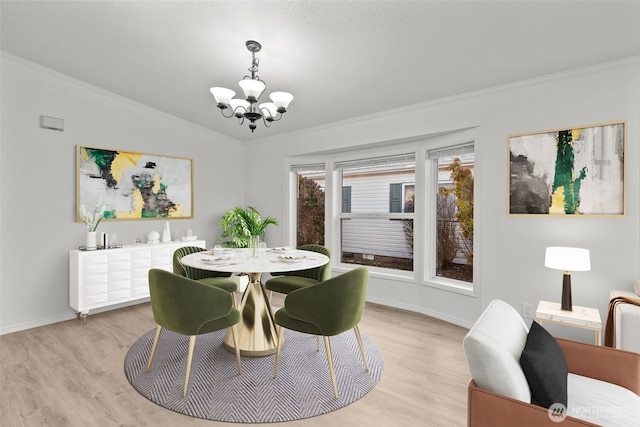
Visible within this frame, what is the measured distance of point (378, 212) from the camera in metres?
4.50

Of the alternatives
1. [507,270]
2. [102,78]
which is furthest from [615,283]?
[102,78]

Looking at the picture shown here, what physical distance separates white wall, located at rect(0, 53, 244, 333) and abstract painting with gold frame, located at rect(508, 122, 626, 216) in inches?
178

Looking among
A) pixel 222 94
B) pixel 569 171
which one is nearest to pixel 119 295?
pixel 222 94

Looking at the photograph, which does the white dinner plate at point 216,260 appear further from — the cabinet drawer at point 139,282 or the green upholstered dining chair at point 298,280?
the cabinet drawer at point 139,282

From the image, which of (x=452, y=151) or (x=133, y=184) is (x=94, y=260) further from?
(x=452, y=151)

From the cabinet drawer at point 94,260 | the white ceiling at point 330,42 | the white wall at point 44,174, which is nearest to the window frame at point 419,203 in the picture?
the white ceiling at point 330,42

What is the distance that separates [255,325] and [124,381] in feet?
3.33

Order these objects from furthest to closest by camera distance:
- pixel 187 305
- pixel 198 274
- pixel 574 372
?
pixel 198 274 → pixel 187 305 → pixel 574 372

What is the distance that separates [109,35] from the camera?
284 centimetres

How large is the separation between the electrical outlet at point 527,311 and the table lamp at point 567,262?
Result: 46 centimetres

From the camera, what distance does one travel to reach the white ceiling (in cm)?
220

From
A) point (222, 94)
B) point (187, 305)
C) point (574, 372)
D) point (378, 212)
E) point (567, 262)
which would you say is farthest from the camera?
point (378, 212)

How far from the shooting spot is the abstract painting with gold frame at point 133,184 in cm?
389

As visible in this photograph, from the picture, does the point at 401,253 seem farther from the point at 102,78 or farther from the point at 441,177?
the point at 102,78
